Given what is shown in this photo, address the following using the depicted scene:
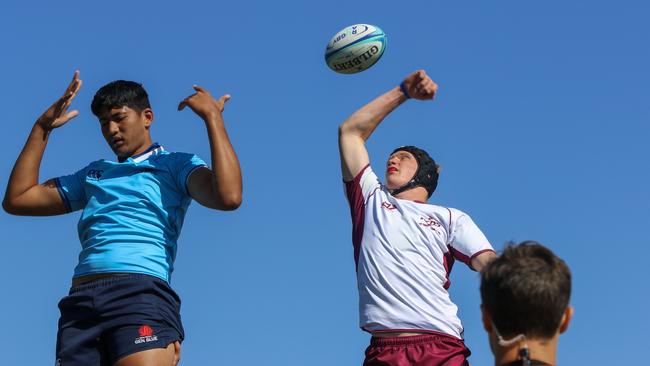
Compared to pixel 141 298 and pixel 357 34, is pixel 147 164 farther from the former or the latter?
pixel 357 34

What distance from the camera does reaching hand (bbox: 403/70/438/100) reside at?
8.12 metres

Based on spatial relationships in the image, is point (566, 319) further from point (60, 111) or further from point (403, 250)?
point (60, 111)

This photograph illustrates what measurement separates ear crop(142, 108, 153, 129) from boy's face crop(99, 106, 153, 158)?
3.7 inches

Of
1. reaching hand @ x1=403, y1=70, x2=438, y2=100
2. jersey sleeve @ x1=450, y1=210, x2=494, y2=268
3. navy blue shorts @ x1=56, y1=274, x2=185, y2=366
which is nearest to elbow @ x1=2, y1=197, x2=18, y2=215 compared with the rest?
navy blue shorts @ x1=56, y1=274, x2=185, y2=366

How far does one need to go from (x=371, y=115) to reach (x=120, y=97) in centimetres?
203

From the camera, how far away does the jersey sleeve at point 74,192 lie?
315 inches

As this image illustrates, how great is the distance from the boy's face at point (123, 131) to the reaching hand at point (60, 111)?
51cm

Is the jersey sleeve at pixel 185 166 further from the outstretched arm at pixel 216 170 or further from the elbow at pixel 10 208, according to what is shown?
the elbow at pixel 10 208

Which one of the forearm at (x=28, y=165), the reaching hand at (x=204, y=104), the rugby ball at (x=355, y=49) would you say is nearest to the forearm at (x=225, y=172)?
the reaching hand at (x=204, y=104)

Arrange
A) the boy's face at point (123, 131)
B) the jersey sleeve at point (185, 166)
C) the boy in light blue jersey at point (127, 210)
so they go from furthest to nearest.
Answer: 1. the boy's face at point (123, 131)
2. the jersey sleeve at point (185, 166)
3. the boy in light blue jersey at point (127, 210)

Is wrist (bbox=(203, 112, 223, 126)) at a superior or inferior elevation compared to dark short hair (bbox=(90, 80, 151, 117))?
inferior

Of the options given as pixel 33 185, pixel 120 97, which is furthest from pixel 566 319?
pixel 33 185

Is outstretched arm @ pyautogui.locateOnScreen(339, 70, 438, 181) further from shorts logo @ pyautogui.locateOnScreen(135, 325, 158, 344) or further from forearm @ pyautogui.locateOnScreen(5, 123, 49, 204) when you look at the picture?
forearm @ pyautogui.locateOnScreen(5, 123, 49, 204)

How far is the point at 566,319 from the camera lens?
426 cm
